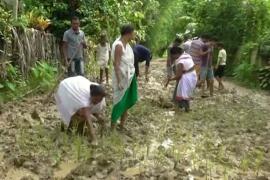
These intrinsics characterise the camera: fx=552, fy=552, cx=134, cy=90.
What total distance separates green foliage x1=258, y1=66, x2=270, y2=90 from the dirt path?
5410mm

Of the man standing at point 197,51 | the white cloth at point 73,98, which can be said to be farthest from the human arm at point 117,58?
the man standing at point 197,51

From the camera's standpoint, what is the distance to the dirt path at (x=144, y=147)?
5.77 metres

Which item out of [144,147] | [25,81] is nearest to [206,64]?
[25,81]

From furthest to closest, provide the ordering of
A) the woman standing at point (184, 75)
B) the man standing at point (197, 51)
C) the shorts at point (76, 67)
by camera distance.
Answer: the man standing at point (197, 51)
the shorts at point (76, 67)
the woman standing at point (184, 75)

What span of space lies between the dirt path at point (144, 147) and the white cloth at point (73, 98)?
0.33 meters

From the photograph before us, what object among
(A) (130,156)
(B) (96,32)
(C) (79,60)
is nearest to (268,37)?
(B) (96,32)

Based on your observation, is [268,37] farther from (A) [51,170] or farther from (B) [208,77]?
(A) [51,170]

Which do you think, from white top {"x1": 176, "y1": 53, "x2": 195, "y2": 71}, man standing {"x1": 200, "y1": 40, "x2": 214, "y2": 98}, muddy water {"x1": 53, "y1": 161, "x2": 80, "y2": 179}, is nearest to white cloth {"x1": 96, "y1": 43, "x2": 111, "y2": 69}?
man standing {"x1": 200, "y1": 40, "x2": 214, "y2": 98}

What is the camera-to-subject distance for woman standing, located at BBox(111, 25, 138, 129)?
7180mm

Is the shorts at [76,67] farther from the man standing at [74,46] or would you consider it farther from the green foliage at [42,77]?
the green foliage at [42,77]

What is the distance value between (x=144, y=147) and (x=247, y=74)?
1024 centimetres

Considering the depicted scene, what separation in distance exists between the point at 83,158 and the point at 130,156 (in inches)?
23.1

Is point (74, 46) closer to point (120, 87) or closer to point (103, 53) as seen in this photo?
point (103, 53)

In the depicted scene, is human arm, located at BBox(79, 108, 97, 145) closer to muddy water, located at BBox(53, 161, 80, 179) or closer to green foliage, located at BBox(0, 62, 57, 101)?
muddy water, located at BBox(53, 161, 80, 179)
